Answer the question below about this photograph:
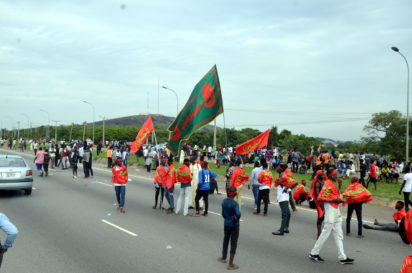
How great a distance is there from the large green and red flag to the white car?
19.4 feet

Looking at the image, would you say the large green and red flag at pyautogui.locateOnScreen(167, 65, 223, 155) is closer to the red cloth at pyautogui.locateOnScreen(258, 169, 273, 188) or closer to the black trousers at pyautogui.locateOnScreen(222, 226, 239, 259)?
the red cloth at pyautogui.locateOnScreen(258, 169, 273, 188)

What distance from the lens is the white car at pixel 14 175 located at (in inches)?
489

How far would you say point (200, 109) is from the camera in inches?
398

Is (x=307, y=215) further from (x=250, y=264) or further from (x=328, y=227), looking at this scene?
(x=250, y=264)

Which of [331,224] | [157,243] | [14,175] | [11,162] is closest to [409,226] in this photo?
[331,224]

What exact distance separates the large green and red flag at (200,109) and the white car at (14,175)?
19.4 feet

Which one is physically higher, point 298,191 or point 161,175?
point 161,175

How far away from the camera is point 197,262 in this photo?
21.1ft

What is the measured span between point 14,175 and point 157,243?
7696 millimetres

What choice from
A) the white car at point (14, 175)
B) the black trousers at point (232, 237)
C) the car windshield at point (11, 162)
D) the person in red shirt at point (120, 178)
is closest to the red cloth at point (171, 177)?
the person in red shirt at point (120, 178)

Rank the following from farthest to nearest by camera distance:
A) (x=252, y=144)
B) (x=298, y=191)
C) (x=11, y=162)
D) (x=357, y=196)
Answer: (x=252, y=144)
(x=11, y=162)
(x=298, y=191)
(x=357, y=196)

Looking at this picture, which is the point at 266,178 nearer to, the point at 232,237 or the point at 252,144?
the point at 252,144

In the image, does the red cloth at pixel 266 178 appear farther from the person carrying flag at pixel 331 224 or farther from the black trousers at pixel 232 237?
the black trousers at pixel 232 237

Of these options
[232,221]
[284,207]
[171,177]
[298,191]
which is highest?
[171,177]
